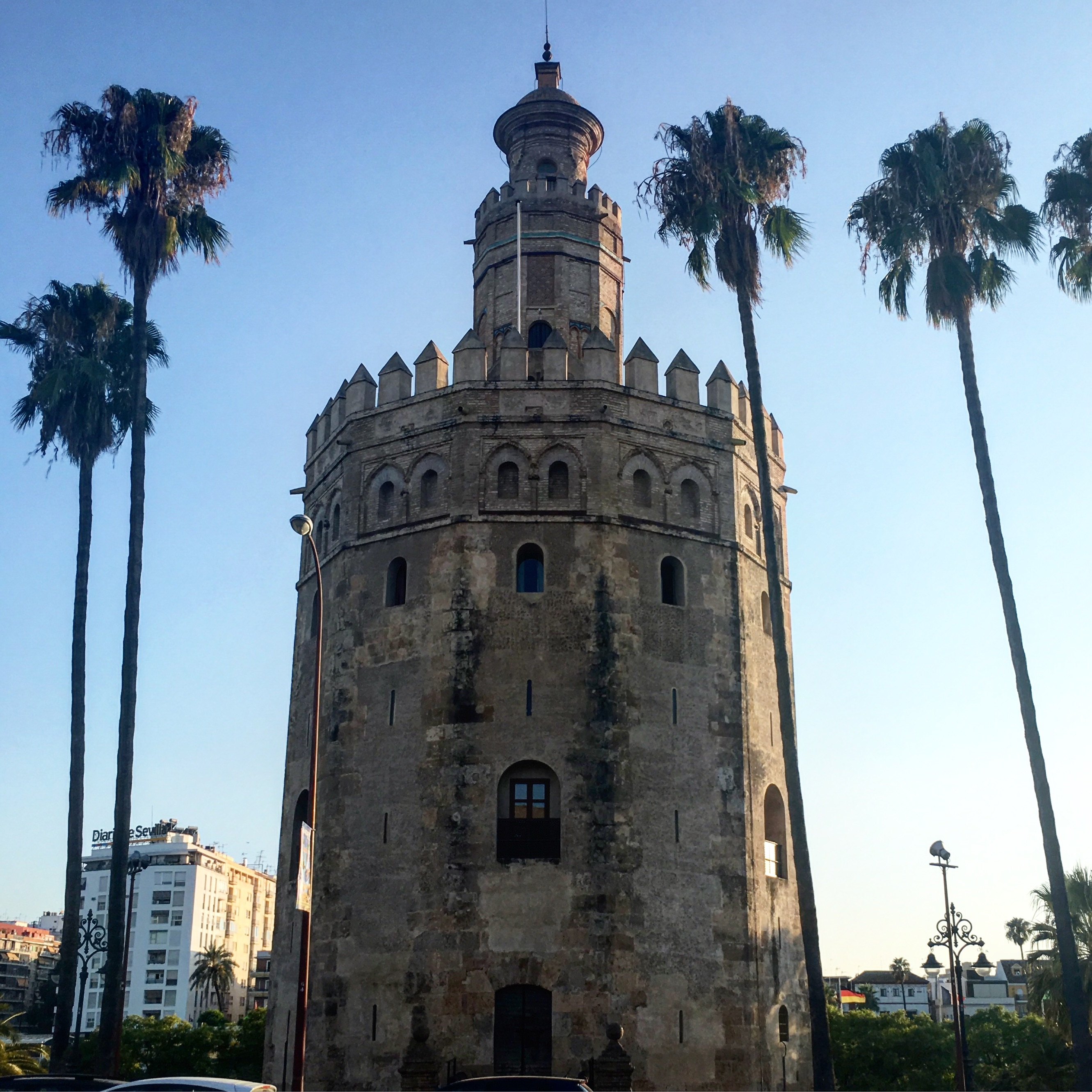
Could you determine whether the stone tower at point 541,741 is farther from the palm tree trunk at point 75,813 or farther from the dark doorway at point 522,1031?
the palm tree trunk at point 75,813

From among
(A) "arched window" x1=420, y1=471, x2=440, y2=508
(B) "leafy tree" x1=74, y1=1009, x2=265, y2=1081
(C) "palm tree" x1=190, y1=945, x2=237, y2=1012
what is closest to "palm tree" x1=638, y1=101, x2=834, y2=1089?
(A) "arched window" x1=420, y1=471, x2=440, y2=508

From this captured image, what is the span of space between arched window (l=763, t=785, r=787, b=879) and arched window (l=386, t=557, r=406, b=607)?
352 inches

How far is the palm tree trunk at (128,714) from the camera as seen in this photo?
78.7 ft

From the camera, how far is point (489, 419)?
2694 centimetres

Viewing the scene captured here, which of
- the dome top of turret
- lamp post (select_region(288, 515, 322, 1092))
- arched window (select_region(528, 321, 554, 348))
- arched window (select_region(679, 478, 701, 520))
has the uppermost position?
the dome top of turret

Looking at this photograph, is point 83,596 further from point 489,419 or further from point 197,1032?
point 197,1032

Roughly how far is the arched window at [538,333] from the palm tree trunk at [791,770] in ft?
19.9

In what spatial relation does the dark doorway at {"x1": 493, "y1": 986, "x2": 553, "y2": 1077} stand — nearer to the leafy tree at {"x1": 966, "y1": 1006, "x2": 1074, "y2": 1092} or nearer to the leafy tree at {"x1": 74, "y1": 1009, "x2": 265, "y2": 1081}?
the leafy tree at {"x1": 966, "y1": 1006, "x2": 1074, "y2": 1092}

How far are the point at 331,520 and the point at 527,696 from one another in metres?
7.27

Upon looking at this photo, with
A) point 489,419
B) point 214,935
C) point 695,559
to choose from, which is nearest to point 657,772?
point 695,559

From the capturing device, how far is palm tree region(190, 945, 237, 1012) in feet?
332

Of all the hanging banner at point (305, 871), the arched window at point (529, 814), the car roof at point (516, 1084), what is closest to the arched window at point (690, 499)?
the arched window at point (529, 814)

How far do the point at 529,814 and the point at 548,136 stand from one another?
62.1 ft

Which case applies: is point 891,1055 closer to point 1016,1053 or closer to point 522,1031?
point 1016,1053
